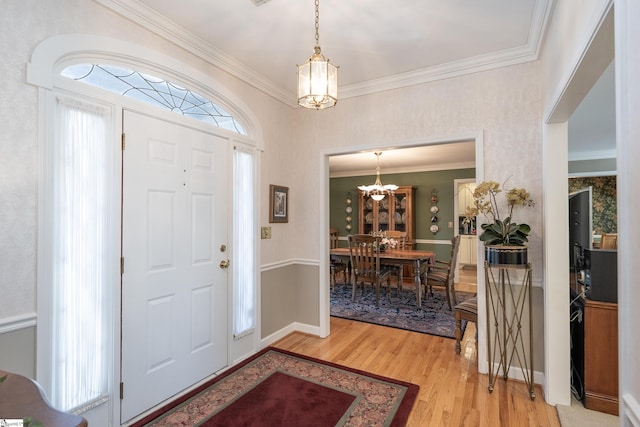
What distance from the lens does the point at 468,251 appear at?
7.66 meters

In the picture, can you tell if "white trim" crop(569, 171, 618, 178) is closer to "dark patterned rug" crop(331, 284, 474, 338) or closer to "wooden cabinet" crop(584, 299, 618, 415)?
"dark patterned rug" crop(331, 284, 474, 338)

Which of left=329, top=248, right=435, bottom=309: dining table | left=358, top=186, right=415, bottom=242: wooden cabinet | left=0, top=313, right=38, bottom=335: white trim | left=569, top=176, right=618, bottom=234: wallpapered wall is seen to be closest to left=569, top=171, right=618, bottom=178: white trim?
left=569, top=176, right=618, bottom=234: wallpapered wall

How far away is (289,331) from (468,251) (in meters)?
5.82

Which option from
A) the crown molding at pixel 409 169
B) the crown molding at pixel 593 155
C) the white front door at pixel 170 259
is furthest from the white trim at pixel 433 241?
the white front door at pixel 170 259

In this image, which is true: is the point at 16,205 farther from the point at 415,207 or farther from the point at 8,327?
the point at 415,207

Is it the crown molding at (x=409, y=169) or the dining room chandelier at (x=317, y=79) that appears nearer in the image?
the dining room chandelier at (x=317, y=79)

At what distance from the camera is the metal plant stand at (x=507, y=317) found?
2479 millimetres

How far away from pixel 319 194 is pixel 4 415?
2.89 metres

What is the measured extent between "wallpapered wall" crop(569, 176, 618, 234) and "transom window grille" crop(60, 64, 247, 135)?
6.59 m

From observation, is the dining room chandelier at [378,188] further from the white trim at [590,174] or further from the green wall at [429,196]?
the white trim at [590,174]

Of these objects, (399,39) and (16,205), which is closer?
(16,205)

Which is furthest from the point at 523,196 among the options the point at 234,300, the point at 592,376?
the point at 234,300

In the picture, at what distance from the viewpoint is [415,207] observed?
704 centimetres

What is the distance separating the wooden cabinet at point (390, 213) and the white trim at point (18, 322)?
627 cm
